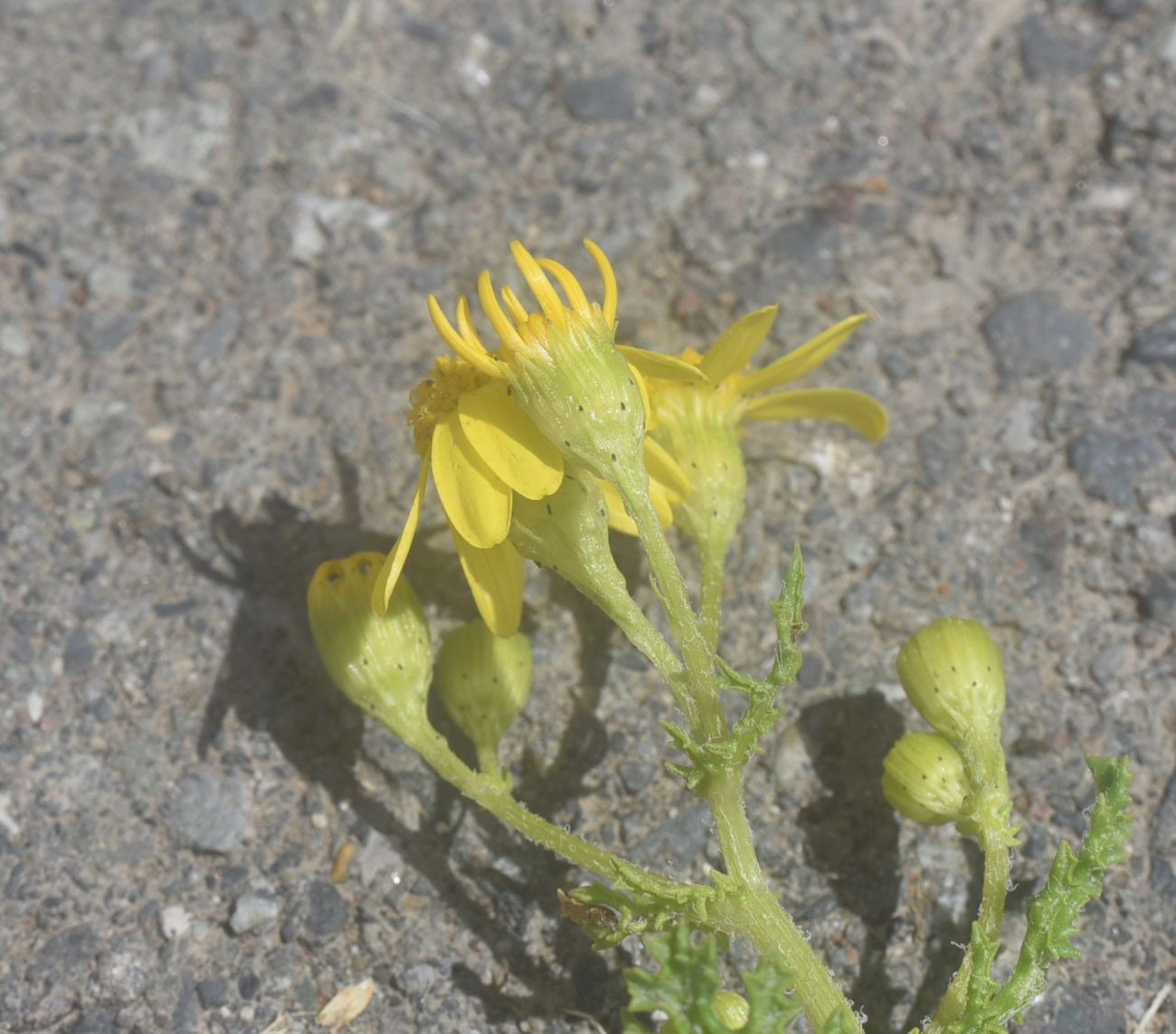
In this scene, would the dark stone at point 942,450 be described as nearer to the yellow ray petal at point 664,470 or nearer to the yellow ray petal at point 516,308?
the yellow ray petal at point 664,470

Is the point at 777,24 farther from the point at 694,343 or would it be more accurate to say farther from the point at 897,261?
the point at 694,343

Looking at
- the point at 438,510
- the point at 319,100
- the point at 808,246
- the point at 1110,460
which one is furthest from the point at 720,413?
the point at 319,100

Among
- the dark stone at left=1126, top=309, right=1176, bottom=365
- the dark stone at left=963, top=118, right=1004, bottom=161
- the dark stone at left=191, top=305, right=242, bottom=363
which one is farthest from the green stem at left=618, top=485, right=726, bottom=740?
the dark stone at left=963, top=118, right=1004, bottom=161

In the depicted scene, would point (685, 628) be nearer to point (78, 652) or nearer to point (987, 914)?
point (987, 914)

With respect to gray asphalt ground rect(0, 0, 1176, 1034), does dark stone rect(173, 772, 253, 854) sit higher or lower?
lower

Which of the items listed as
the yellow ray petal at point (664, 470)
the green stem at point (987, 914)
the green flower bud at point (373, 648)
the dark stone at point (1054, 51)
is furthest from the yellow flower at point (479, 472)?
the dark stone at point (1054, 51)

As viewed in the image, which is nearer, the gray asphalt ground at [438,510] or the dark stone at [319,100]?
the gray asphalt ground at [438,510]

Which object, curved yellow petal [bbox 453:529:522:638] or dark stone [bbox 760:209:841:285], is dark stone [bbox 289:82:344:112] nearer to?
dark stone [bbox 760:209:841:285]

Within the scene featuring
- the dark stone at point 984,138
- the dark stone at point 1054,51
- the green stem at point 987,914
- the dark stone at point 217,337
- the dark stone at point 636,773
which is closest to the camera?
the green stem at point 987,914
